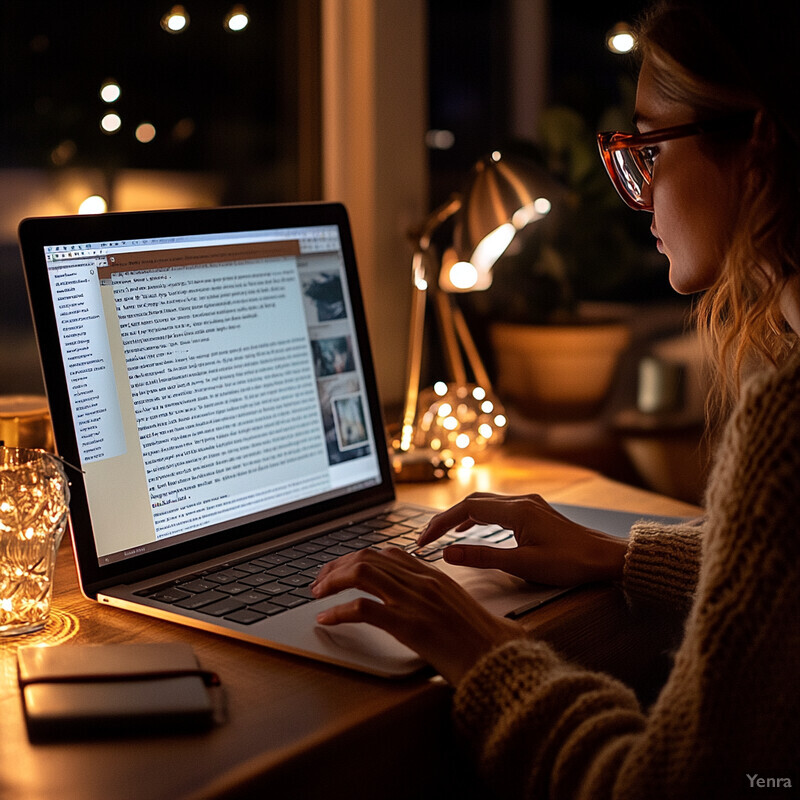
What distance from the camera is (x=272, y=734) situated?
2.02ft

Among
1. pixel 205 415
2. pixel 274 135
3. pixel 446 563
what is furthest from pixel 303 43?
pixel 446 563

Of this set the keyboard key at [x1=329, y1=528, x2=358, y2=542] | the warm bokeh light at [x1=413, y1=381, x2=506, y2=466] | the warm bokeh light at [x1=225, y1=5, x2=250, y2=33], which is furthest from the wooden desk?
the warm bokeh light at [x1=225, y1=5, x2=250, y2=33]

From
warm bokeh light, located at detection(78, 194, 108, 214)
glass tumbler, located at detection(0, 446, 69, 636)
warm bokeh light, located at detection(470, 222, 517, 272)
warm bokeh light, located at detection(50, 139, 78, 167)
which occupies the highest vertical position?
warm bokeh light, located at detection(50, 139, 78, 167)

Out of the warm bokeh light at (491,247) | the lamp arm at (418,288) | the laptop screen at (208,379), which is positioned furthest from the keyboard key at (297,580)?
the warm bokeh light at (491,247)

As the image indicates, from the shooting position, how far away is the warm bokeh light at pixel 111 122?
142 centimetres

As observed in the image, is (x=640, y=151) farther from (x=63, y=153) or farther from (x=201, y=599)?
(x=63, y=153)

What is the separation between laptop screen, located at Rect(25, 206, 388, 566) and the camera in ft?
2.85

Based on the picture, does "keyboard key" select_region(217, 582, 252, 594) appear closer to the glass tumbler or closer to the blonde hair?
the glass tumbler

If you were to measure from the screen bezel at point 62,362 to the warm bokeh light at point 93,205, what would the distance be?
448mm

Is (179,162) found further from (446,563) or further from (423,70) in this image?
(446,563)

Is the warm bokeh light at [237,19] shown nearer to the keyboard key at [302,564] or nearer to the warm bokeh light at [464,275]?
the warm bokeh light at [464,275]

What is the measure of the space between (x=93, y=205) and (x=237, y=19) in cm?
43

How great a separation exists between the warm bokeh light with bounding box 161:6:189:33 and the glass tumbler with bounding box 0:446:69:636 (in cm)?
90

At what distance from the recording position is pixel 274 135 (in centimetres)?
169
